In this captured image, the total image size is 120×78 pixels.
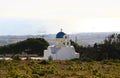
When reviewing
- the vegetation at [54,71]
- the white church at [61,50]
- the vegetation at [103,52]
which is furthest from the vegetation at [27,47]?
the vegetation at [54,71]

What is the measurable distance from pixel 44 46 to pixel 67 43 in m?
12.8

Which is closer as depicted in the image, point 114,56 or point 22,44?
point 114,56

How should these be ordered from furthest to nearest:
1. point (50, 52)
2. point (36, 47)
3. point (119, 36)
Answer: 1. point (36, 47)
2. point (119, 36)
3. point (50, 52)

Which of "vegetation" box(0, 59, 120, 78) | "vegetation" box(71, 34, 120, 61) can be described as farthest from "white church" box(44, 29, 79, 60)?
"vegetation" box(0, 59, 120, 78)

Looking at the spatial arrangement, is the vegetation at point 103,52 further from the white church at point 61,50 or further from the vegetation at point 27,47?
the vegetation at point 27,47

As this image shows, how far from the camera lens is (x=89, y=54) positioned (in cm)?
5184

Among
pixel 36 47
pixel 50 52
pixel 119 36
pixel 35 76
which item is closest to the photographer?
pixel 35 76

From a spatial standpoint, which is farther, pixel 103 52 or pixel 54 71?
pixel 103 52

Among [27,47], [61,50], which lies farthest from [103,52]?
[27,47]

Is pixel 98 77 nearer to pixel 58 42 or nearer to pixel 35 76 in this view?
pixel 35 76

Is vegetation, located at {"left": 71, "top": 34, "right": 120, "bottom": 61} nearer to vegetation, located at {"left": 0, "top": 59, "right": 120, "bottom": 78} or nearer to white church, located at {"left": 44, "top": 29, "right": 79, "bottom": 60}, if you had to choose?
white church, located at {"left": 44, "top": 29, "right": 79, "bottom": 60}

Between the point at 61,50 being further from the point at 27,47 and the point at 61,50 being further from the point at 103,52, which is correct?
the point at 27,47

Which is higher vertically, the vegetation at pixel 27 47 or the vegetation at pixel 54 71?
the vegetation at pixel 54 71

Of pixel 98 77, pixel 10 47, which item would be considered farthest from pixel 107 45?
pixel 98 77
